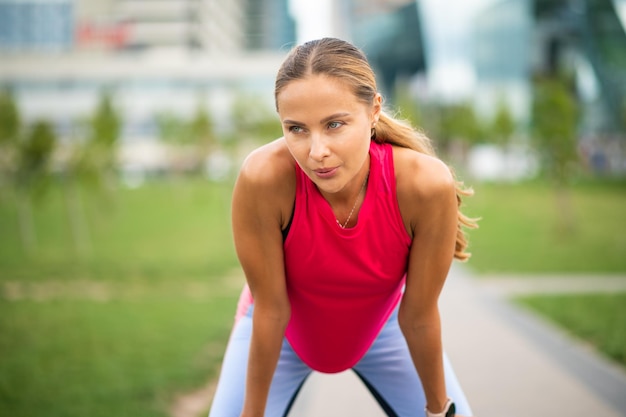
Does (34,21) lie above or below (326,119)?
above

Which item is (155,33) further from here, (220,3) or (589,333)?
(589,333)

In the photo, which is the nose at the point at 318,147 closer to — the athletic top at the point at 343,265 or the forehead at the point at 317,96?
the forehead at the point at 317,96

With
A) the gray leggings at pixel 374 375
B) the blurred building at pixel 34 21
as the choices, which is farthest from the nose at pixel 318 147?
the blurred building at pixel 34 21

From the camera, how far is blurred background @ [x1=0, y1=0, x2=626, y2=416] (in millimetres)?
5887

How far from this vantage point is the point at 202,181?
1740 inches

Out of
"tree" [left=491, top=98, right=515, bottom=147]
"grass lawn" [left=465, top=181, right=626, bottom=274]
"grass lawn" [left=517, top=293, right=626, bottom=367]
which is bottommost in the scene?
"grass lawn" [left=465, top=181, right=626, bottom=274]

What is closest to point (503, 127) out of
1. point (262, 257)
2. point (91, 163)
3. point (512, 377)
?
point (91, 163)

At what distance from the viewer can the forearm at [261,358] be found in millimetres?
→ 1939

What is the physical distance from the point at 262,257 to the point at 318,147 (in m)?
0.41

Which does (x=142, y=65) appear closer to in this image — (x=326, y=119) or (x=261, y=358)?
(x=261, y=358)

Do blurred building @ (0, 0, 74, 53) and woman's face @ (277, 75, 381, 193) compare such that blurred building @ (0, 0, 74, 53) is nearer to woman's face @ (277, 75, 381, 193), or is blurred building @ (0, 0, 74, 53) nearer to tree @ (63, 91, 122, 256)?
tree @ (63, 91, 122, 256)

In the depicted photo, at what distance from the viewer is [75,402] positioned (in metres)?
4.52

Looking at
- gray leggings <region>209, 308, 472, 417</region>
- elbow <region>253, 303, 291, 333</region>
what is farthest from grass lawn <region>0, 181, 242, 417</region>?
elbow <region>253, 303, 291, 333</region>

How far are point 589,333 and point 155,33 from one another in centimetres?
7417
